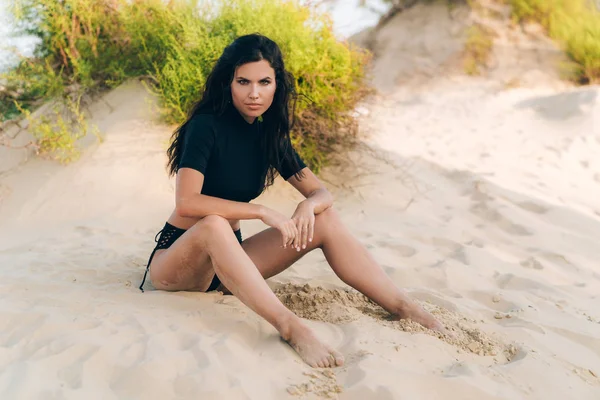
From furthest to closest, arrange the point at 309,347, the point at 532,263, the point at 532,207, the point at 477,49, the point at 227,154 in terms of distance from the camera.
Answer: the point at 477,49
the point at 532,207
the point at 532,263
the point at 227,154
the point at 309,347

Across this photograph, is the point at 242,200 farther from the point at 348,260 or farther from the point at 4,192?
the point at 4,192

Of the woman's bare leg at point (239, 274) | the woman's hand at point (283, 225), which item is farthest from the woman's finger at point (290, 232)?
the woman's bare leg at point (239, 274)

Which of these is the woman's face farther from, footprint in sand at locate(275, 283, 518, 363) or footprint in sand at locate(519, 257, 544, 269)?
footprint in sand at locate(519, 257, 544, 269)

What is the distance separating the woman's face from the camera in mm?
2918

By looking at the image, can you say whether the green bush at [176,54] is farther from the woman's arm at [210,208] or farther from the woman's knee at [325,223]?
the woman's arm at [210,208]

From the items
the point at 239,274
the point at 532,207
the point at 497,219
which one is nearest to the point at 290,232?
the point at 239,274

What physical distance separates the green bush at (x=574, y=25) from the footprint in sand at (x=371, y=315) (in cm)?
724

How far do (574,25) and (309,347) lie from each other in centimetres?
879

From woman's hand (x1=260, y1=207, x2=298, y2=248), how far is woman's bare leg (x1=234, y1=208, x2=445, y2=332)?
0.17m

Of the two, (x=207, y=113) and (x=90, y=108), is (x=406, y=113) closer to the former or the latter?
(x=90, y=108)

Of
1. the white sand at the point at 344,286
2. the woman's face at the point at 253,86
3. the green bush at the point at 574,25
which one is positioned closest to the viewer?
the white sand at the point at 344,286

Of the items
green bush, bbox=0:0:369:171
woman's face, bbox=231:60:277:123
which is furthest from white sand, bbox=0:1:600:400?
woman's face, bbox=231:60:277:123

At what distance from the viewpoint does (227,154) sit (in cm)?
297

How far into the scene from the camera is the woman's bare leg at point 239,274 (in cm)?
245
